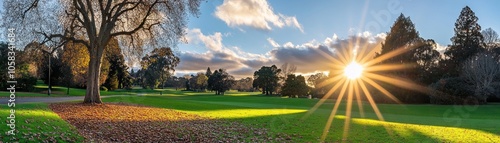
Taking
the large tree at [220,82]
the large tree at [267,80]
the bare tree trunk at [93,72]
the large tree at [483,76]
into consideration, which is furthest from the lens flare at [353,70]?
the bare tree trunk at [93,72]

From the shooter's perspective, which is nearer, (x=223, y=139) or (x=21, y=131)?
(x=21, y=131)

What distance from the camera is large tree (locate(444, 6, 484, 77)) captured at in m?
59.0

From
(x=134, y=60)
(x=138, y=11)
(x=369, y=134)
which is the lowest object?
(x=369, y=134)

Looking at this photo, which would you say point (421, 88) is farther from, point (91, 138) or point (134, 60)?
point (91, 138)

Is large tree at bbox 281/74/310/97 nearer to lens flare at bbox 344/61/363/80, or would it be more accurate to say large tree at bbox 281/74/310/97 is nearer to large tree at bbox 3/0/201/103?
lens flare at bbox 344/61/363/80

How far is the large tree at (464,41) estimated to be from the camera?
5900 centimetres

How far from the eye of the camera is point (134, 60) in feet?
90.9

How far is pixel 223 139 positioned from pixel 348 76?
61120 mm

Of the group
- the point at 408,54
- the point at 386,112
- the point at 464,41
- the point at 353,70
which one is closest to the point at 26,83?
the point at 386,112

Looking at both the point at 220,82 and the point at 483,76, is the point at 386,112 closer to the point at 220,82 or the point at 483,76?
the point at 483,76

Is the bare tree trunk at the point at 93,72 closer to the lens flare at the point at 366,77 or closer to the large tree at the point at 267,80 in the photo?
the lens flare at the point at 366,77

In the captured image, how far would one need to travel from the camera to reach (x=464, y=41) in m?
60.0

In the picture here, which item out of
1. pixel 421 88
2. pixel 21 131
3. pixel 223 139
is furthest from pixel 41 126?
pixel 421 88

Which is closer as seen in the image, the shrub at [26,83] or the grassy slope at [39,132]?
the grassy slope at [39,132]
